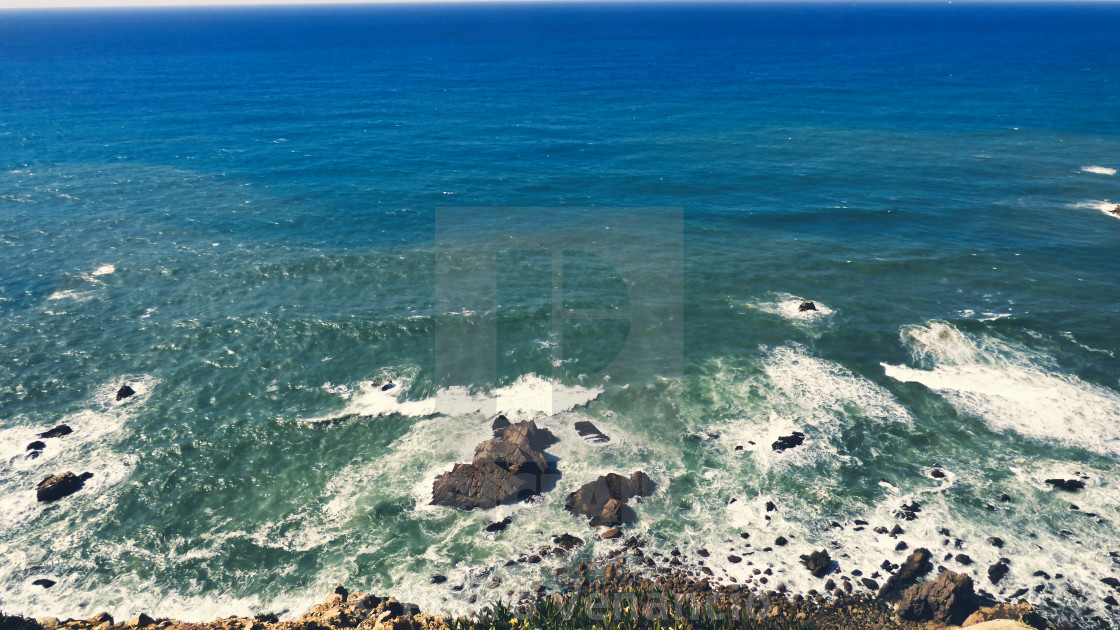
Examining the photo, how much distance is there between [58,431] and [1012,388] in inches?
2899

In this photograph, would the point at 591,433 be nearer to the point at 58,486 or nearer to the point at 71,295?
the point at 58,486

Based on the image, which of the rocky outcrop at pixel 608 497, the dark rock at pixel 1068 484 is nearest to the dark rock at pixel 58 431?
the rocky outcrop at pixel 608 497

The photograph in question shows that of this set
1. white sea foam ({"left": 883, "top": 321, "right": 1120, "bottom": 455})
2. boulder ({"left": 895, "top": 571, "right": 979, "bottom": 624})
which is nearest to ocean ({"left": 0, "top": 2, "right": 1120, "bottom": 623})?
white sea foam ({"left": 883, "top": 321, "right": 1120, "bottom": 455})

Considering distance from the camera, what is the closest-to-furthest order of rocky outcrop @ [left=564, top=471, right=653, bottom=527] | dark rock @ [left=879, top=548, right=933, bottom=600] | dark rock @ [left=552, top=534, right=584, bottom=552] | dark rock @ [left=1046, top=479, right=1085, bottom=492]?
dark rock @ [left=879, top=548, right=933, bottom=600] → dark rock @ [left=552, top=534, right=584, bottom=552] → rocky outcrop @ [left=564, top=471, right=653, bottom=527] → dark rock @ [left=1046, top=479, right=1085, bottom=492]

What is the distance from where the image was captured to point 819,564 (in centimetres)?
3653

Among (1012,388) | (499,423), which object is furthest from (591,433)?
(1012,388)

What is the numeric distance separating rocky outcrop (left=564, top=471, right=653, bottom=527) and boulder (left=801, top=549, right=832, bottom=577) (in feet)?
34.1

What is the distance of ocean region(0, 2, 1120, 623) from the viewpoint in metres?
39.1

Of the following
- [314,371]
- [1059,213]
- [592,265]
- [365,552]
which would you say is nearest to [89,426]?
[314,371]

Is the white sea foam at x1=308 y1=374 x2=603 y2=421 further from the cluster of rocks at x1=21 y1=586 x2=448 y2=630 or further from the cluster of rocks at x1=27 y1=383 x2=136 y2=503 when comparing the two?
the cluster of rocks at x1=21 y1=586 x2=448 y2=630

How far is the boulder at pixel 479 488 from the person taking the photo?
42.0 metres

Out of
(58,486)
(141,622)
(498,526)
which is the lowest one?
(141,622)

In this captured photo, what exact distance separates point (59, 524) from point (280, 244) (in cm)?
4492

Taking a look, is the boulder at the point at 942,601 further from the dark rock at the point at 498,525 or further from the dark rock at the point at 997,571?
the dark rock at the point at 498,525
